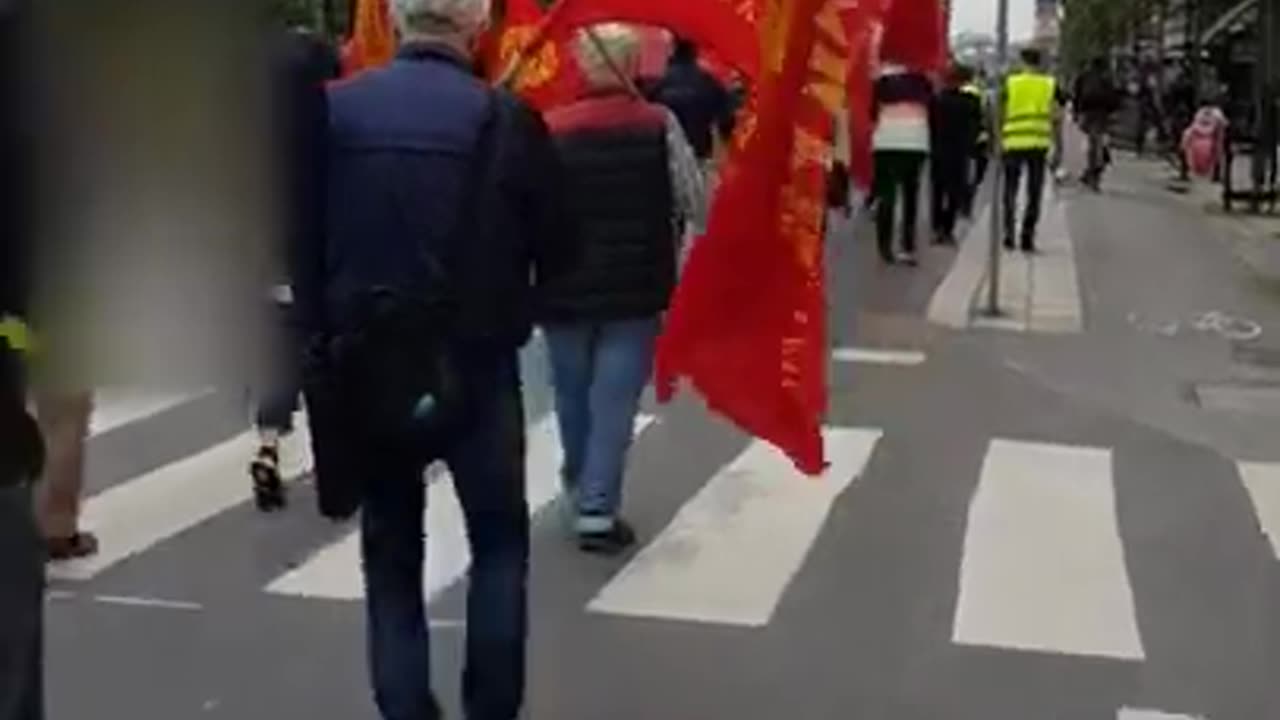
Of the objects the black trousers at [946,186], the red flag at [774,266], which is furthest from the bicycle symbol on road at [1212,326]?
the red flag at [774,266]

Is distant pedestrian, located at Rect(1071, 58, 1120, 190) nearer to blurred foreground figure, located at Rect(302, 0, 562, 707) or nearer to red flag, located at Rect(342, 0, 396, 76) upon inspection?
red flag, located at Rect(342, 0, 396, 76)

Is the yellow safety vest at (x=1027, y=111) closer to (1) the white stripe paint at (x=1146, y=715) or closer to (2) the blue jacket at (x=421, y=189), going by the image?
(1) the white stripe paint at (x=1146, y=715)

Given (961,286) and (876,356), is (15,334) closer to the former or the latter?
(876,356)

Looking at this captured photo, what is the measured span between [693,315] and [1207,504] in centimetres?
404

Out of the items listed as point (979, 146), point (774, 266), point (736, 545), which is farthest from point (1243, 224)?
point (774, 266)

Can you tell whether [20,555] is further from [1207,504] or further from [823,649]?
[1207,504]

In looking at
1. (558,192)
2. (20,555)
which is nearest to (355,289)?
(558,192)

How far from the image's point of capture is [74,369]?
2838 mm

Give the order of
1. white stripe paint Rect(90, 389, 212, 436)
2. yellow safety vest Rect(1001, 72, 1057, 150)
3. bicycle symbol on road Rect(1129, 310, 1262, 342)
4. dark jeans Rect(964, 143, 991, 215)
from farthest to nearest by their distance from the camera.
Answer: dark jeans Rect(964, 143, 991, 215) → yellow safety vest Rect(1001, 72, 1057, 150) → bicycle symbol on road Rect(1129, 310, 1262, 342) → white stripe paint Rect(90, 389, 212, 436)

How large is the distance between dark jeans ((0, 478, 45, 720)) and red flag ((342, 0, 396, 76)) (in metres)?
3.52

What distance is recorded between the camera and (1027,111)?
61.0 ft

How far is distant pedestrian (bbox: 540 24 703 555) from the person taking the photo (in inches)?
281

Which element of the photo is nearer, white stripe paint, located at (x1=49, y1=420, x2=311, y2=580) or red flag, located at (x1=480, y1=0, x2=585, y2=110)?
red flag, located at (x1=480, y1=0, x2=585, y2=110)

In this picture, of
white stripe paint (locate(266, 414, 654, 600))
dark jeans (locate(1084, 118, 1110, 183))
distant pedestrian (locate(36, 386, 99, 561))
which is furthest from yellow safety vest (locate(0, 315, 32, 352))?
dark jeans (locate(1084, 118, 1110, 183))
